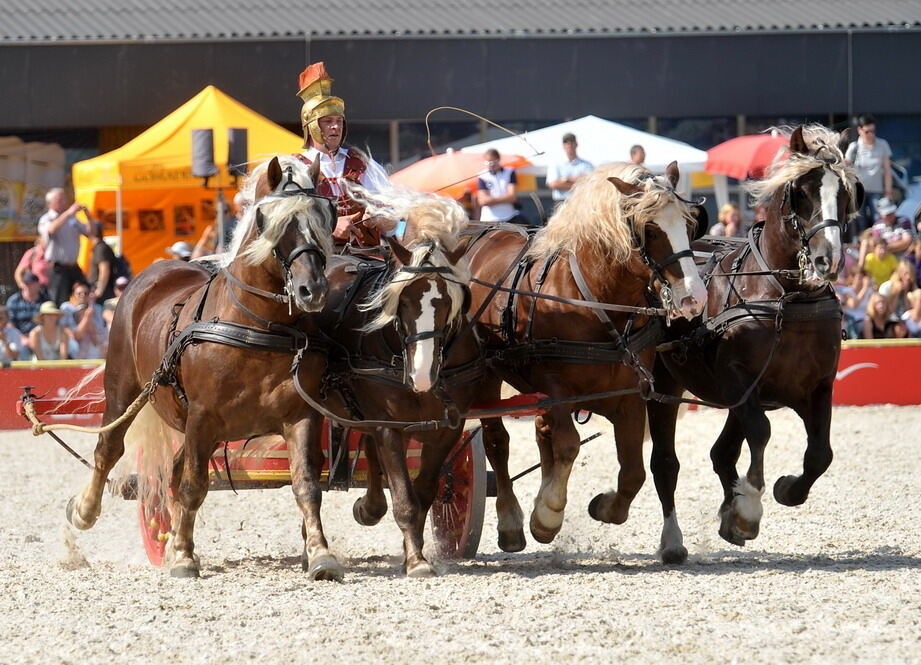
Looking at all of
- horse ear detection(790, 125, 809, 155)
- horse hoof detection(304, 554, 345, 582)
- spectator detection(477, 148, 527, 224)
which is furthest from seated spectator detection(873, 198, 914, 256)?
A: horse hoof detection(304, 554, 345, 582)

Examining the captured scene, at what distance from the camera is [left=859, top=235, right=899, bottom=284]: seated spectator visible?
44.0ft

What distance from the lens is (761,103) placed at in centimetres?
1642

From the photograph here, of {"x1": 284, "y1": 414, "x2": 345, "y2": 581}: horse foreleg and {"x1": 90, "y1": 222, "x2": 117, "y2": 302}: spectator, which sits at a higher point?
{"x1": 90, "y1": 222, "x2": 117, "y2": 302}: spectator

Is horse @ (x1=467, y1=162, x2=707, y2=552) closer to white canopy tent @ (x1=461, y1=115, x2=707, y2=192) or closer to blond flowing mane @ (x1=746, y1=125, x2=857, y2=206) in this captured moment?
blond flowing mane @ (x1=746, y1=125, x2=857, y2=206)

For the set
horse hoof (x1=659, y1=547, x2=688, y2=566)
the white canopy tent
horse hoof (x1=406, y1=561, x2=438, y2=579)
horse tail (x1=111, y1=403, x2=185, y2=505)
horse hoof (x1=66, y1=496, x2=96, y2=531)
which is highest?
the white canopy tent

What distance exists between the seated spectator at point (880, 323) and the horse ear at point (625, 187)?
23.9 ft

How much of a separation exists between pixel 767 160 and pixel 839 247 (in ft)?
25.0

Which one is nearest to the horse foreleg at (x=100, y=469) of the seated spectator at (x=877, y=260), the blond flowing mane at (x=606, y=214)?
the blond flowing mane at (x=606, y=214)

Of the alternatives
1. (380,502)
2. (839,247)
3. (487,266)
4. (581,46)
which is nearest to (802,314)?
(839,247)

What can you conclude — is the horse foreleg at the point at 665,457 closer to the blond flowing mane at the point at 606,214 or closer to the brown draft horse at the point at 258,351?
the blond flowing mane at the point at 606,214

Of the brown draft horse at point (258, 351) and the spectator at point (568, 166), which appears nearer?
the brown draft horse at point (258, 351)

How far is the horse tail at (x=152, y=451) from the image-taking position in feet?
22.1

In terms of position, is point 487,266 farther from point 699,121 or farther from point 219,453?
point 699,121

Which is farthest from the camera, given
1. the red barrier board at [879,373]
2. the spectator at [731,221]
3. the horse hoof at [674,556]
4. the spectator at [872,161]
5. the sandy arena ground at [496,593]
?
the spectator at [872,161]
